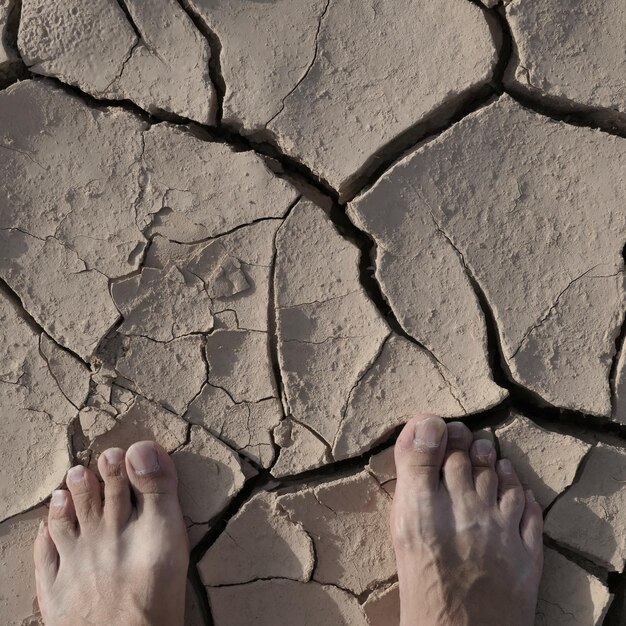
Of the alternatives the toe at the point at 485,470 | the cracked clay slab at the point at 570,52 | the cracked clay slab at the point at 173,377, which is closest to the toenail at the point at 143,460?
the cracked clay slab at the point at 173,377

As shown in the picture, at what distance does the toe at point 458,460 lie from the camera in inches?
75.1

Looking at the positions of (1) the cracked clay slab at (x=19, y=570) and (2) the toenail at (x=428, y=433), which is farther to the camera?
(1) the cracked clay slab at (x=19, y=570)

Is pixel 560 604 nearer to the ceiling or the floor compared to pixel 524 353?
nearer to the floor

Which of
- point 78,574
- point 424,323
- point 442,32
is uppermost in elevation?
point 442,32

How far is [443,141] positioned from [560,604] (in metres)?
1.29

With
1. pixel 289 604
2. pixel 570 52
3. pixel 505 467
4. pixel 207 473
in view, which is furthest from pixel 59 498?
pixel 570 52

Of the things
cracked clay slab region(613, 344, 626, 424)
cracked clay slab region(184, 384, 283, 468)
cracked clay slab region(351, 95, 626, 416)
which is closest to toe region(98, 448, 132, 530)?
cracked clay slab region(184, 384, 283, 468)

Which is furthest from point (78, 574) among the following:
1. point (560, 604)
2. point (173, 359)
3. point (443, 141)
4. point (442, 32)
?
point (442, 32)

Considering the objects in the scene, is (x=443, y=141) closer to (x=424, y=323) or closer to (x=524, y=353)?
(x=424, y=323)

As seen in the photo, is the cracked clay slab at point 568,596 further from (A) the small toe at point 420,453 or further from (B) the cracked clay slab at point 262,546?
(B) the cracked clay slab at point 262,546

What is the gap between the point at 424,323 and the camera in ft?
6.27

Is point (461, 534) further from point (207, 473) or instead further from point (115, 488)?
point (115, 488)

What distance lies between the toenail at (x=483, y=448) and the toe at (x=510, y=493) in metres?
0.05

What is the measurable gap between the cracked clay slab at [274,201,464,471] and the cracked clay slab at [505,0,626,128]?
0.68 meters
